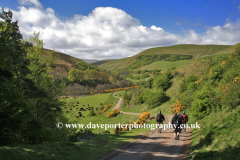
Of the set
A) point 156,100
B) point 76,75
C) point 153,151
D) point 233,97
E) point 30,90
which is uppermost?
point 76,75

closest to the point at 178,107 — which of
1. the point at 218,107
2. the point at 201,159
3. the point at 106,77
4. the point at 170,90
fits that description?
the point at 218,107

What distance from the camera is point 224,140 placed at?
24.2ft

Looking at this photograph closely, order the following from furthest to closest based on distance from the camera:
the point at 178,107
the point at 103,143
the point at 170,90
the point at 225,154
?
the point at 170,90
the point at 178,107
the point at 103,143
the point at 225,154

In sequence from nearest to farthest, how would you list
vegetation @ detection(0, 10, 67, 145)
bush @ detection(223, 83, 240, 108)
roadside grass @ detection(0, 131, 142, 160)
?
roadside grass @ detection(0, 131, 142, 160) → vegetation @ detection(0, 10, 67, 145) → bush @ detection(223, 83, 240, 108)

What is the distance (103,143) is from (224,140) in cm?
708

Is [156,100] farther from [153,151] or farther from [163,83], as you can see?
[153,151]

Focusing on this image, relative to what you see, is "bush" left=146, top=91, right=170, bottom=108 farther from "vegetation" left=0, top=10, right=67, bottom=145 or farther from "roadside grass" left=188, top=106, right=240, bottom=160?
"roadside grass" left=188, top=106, right=240, bottom=160

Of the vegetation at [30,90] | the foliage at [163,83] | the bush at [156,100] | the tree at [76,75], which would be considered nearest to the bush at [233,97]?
the vegetation at [30,90]

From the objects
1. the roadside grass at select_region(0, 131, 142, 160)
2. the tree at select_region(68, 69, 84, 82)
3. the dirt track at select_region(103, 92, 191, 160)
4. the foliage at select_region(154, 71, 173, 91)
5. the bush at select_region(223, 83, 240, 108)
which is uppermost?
the tree at select_region(68, 69, 84, 82)

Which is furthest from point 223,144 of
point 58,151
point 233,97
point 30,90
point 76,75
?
point 76,75

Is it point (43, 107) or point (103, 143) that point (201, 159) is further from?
point (43, 107)

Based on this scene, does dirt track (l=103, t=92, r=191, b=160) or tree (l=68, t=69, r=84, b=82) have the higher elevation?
tree (l=68, t=69, r=84, b=82)

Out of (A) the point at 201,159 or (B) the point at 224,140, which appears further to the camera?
(B) the point at 224,140

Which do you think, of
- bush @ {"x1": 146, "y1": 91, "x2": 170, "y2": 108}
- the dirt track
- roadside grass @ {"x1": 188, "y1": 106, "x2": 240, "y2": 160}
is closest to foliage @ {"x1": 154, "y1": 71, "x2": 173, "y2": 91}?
bush @ {"x1": 146, "y1": 91, "x2": 170, "y2": 108}
